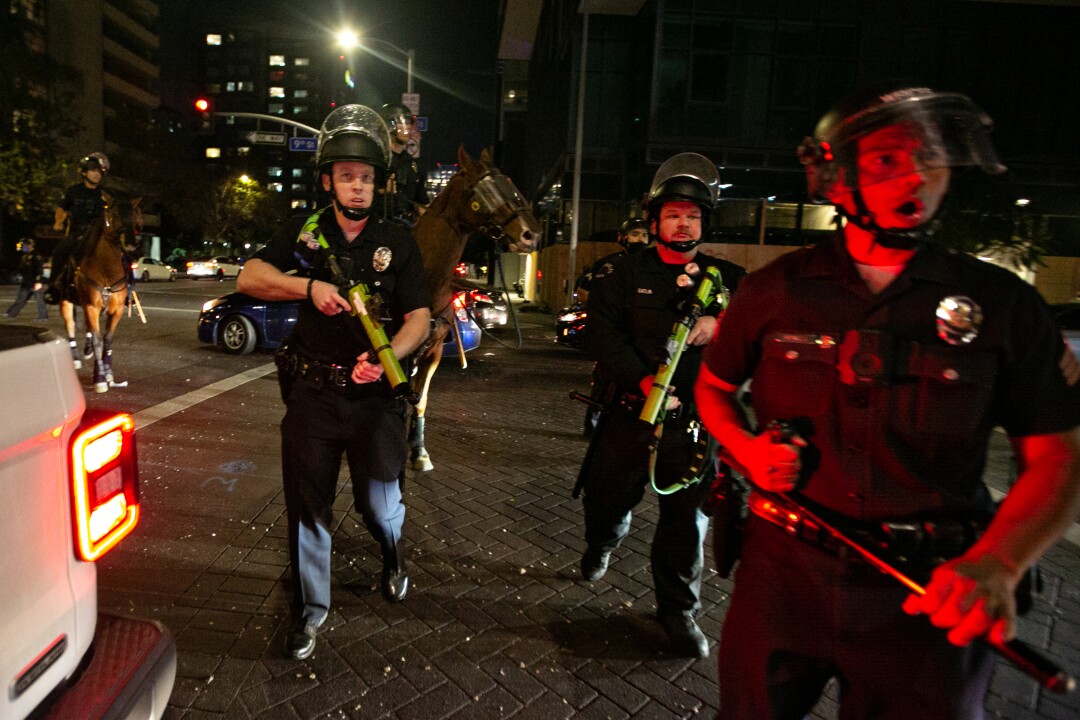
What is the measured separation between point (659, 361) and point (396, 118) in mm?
5210

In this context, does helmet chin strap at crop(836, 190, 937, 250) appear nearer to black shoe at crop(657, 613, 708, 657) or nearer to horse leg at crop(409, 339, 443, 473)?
black shoe at crop(657, 613, 708, 657)

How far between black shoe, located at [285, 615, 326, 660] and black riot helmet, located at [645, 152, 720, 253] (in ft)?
7.84

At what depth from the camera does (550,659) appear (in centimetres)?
317

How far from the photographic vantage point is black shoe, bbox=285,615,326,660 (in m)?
3.05

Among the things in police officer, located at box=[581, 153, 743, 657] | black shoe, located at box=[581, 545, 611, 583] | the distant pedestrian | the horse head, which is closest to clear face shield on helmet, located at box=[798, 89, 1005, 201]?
police officer, located at box=[581, 153, 743, 657]

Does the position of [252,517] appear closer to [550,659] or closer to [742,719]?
[550,659]

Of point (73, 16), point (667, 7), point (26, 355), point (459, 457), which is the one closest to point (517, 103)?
point (73, 16)

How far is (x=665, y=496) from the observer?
3.34 m

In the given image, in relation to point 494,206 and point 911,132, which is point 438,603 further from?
point 911,132

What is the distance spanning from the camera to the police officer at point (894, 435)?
146cm

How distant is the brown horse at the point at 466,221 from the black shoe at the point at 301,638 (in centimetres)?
221

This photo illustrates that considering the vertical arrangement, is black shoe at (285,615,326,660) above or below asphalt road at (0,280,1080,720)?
above

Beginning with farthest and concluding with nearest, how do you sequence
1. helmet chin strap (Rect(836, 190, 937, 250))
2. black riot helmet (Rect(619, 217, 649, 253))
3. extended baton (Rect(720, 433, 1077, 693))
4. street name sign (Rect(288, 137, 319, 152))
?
street name sign (Rect(288, 137, 319, 152)) → black riot helmet (Rect(619, 217, 649, 253)) → helmet chin strap (Rect(836, 190, 937, 250)) → extended baton (Rect(720, 433, 1077, 693))

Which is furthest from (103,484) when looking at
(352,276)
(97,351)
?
(97,351)
